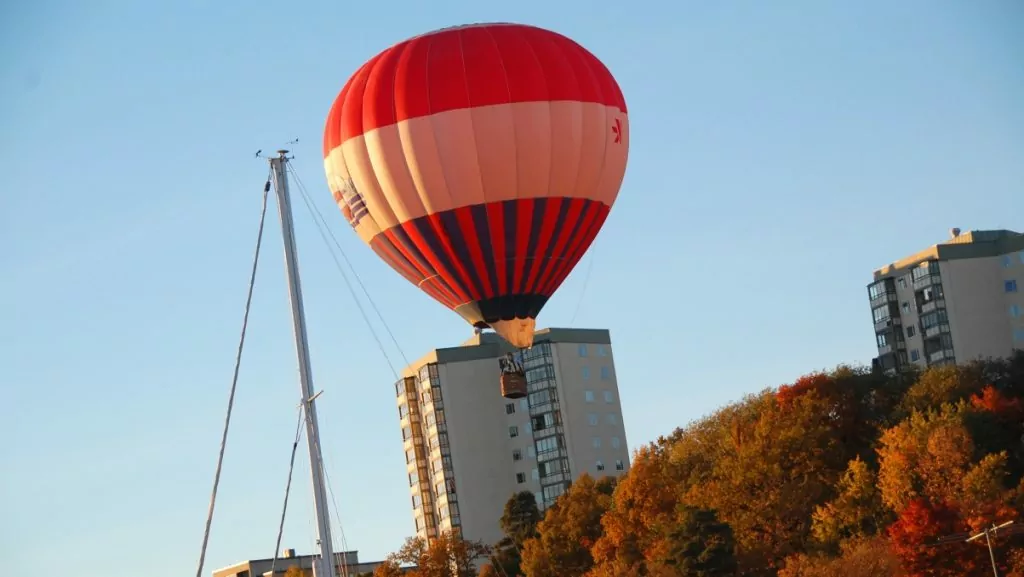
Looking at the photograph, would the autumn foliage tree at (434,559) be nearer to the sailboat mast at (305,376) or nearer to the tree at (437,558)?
the tree at (437,558)

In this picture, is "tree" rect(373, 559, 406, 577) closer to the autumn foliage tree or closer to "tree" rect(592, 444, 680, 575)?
the autumn foliage tree

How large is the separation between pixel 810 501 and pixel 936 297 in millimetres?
67806

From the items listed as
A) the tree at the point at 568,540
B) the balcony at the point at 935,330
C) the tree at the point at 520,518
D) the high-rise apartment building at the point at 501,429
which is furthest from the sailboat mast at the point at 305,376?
the balcony at the point at 935,330

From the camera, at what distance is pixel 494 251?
6066 cm

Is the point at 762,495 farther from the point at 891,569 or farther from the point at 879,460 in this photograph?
the point at 891,569

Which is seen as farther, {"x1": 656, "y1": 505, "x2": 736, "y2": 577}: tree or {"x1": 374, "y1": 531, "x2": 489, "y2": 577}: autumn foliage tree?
{"x1": 374, "y1": 531, "x2": 489, "y2": 577}: autumn foliage tree

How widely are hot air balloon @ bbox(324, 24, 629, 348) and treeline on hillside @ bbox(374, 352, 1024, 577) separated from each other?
2027 cm

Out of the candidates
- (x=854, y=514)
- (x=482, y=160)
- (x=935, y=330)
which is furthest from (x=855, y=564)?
(x=935, y=330)

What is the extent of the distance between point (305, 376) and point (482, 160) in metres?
12.2

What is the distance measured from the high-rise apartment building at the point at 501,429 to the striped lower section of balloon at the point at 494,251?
8889 centimetres

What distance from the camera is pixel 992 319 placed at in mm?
147750

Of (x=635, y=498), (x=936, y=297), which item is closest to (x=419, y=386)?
(x=936, y=297)

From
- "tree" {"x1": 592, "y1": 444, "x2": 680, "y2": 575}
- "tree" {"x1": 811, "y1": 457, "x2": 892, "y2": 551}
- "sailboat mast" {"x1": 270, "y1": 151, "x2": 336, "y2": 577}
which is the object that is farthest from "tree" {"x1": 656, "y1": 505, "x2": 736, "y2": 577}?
"sailboat mast" {"x1": 270, "y1": 151, "x2": 336, "y2": 577}

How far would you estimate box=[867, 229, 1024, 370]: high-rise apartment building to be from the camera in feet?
481
